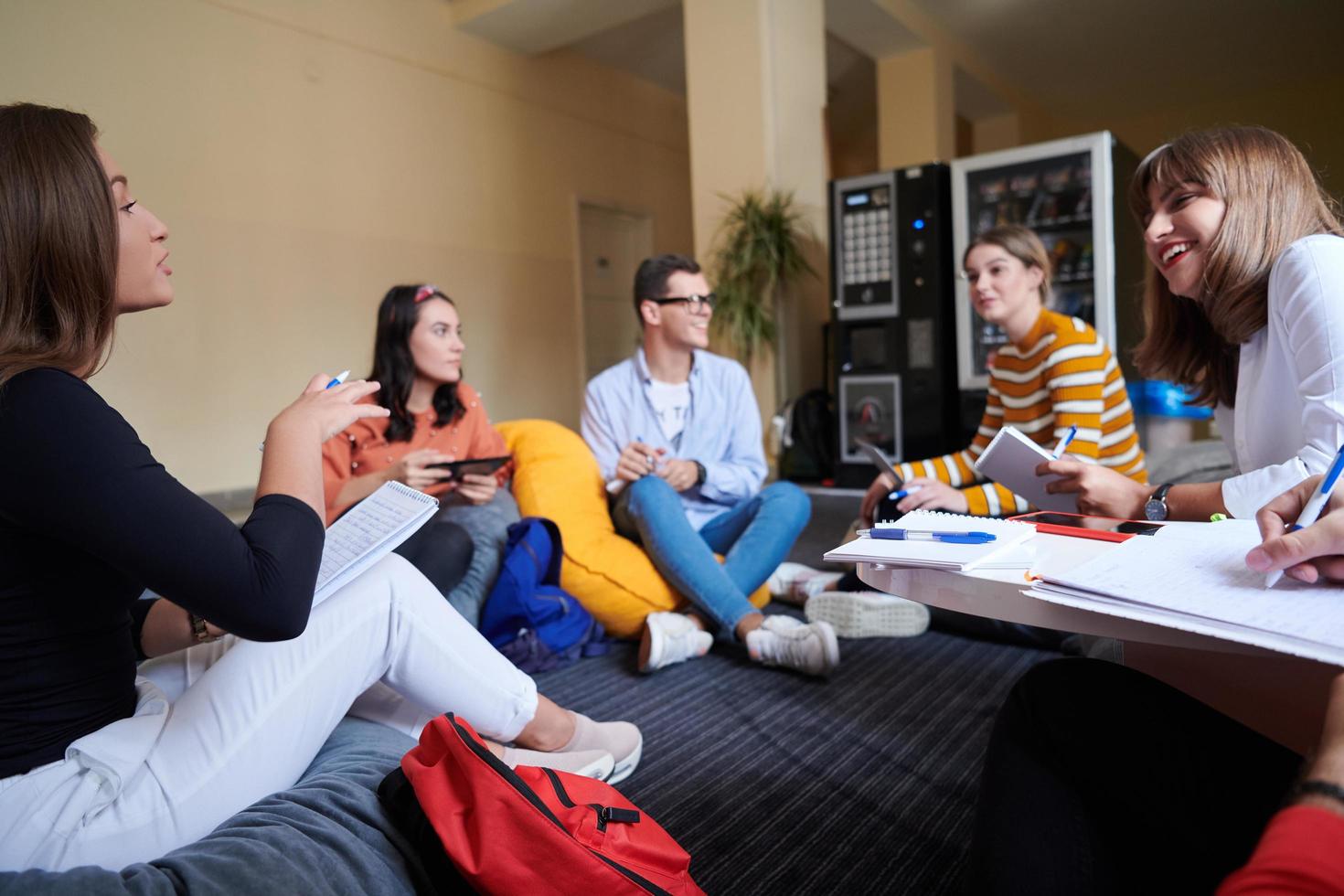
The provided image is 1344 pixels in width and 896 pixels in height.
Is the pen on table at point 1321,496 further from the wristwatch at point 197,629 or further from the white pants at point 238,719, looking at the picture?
the wristwatch at point 197,629

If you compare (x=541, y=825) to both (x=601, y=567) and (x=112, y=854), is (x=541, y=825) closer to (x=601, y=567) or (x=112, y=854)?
(x=112, y=854)

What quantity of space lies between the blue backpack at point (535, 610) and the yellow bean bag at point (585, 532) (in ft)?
0.19

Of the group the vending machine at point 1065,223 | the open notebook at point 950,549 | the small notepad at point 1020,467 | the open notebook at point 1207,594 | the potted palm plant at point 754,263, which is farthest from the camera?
the potted palm plant at point 754,263

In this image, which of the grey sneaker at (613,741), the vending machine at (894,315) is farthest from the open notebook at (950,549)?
the vending machine at (894,315)

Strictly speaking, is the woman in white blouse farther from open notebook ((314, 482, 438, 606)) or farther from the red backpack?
open notebook ((314, 482, 438, 606))

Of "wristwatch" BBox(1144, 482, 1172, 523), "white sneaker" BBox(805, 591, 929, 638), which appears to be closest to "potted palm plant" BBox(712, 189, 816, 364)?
"white sneaker" BBox(805, 591, 929, 638)

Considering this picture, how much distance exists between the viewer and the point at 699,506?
8.23 feet

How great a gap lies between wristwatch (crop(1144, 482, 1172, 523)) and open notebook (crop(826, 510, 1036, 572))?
13.1 inches

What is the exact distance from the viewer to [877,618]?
7.22 feet

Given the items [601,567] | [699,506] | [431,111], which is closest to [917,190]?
[699,506]

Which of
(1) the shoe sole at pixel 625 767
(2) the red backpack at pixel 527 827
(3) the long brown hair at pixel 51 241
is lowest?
(1) the shoe sole at pixel 625 767

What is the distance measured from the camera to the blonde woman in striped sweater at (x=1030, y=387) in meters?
2.00

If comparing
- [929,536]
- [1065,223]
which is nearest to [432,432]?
[929,536]

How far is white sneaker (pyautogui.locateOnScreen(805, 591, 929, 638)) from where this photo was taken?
7.22 ft
